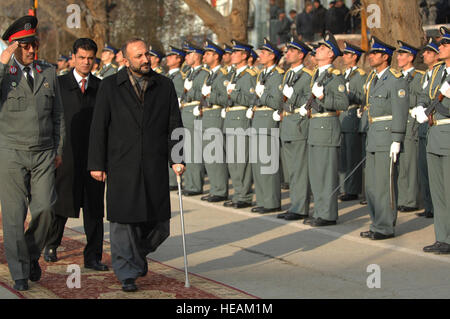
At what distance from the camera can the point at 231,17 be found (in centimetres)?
2067

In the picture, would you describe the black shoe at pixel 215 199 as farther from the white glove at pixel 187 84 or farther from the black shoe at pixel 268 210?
the white glove at pixel 187 84

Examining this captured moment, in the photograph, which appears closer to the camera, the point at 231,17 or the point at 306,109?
the point at 306,109

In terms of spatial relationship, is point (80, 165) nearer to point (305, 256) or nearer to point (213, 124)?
point (305, 256)

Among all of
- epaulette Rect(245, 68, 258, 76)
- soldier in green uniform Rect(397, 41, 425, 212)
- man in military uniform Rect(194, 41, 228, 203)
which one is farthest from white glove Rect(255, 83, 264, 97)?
soldier in green uniform Rect(397, 41, 425, 212)

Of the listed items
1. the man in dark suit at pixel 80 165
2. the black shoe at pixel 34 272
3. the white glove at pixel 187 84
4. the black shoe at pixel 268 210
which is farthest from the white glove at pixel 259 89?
the black shoe at pixel 34 272

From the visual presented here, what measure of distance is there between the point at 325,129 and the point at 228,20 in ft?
33.0

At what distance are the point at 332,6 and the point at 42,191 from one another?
1467 cm

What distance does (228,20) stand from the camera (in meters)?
20.9

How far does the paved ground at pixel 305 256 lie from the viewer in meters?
7.93

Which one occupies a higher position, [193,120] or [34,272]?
[193,120]

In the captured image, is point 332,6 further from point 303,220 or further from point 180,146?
point 180,146

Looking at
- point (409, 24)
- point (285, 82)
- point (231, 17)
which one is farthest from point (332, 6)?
point (285, 82)

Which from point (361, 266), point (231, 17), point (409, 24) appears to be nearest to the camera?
point (361, 266)

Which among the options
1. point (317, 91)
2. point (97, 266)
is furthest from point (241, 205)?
point (97, 266)
